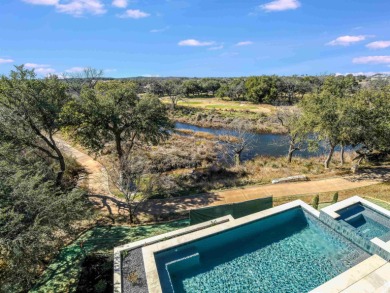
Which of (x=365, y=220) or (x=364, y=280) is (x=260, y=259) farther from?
(x=365, y=220)

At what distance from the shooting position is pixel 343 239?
12.2 m

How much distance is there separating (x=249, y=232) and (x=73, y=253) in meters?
8.84

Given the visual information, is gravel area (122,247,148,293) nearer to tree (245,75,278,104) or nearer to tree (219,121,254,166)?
tree (219,121,254,166)

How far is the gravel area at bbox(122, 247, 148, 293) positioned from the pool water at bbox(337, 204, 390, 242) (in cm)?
1077

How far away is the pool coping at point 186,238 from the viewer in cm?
923

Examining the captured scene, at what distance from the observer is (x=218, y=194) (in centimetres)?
1780

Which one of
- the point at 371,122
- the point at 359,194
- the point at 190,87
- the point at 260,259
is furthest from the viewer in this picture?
the point at 190,87

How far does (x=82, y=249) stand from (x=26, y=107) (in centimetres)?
996

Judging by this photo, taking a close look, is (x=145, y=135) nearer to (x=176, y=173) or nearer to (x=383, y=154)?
(x=176, y=173)

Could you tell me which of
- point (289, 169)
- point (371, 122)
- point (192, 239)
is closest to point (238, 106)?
point (289, 169)

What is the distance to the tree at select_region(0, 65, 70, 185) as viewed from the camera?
15258mm

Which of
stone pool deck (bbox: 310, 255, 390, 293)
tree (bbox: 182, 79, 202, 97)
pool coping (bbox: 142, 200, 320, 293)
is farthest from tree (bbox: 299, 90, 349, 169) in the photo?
tree (bbox: 182, 79, 202, 97)

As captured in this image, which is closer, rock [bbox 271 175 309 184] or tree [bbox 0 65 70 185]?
tree [bbox 0 65 70 185]

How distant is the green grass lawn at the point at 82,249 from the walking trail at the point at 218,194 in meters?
1.98
